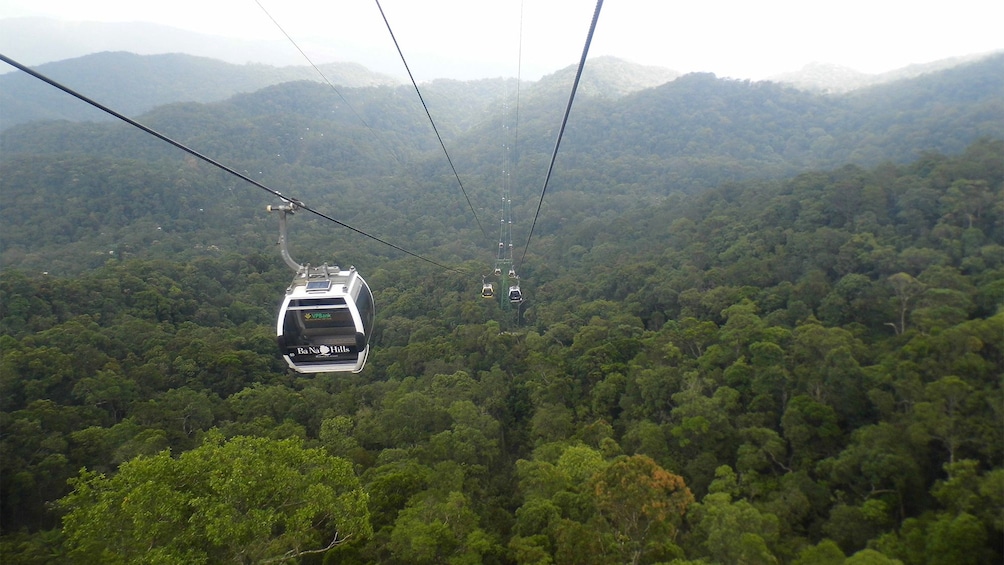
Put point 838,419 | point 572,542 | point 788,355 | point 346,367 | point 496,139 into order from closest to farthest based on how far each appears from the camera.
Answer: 1. point 346,367
2. point 572,542
3. point 838,419
4. point 788,355
5. point 496,139

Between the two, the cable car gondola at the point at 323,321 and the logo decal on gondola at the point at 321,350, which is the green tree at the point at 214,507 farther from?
the logo decal on gondola at the point at 321,350

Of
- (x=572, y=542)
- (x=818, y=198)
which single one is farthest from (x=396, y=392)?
(x=818, y=198)

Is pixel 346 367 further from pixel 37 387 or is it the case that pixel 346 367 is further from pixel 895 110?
pixel 895 110

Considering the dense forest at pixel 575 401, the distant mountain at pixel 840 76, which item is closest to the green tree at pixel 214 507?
the dense forest at pixel 575 401

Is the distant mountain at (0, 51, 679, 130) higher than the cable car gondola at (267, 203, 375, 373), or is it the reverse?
the distant mountain at (0, 51, 679, 130)

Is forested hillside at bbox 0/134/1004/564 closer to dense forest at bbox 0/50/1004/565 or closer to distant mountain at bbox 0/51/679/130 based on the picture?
dense forest at bbox 0/50/1004/565

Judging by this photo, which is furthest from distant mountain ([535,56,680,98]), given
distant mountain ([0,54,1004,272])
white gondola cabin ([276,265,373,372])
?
white gondola cabin ([276,265,373,372])
